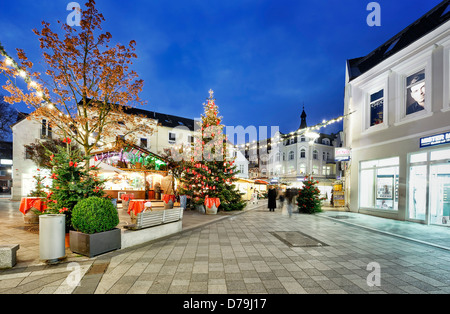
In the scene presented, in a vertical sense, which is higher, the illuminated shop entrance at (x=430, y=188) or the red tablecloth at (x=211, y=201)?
the illuminated shop entrance at (x=430, y=188)

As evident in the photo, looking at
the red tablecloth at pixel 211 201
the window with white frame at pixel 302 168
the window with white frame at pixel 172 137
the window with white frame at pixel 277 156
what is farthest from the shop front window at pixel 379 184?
the window with white frame at pixel 277 156

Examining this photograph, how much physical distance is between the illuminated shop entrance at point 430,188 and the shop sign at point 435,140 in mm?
410

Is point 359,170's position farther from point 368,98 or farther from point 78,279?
point 78,279

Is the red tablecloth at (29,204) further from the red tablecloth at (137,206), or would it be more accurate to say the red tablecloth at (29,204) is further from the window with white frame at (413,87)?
the window with white frame at (413,87)

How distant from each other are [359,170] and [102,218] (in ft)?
47.3

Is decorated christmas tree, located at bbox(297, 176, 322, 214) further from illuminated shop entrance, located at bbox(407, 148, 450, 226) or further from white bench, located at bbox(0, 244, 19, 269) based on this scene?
white bench, located at bbox(0, 244, 19, 269)

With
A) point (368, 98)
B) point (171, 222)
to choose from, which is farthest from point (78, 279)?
point (368, 98)

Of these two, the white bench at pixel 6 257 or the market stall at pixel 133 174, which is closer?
the white bench at pixel 6 257

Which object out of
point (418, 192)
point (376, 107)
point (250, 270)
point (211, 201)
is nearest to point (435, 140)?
point (418, 192)

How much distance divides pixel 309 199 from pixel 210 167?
6914 mm

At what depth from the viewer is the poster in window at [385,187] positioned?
477 inches

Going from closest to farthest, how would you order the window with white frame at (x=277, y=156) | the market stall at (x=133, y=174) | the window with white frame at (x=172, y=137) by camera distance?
the market stall at (x=133, y=174), the window with white frame at (x=172, y=137), the window with white frame at (x=277, y=156)

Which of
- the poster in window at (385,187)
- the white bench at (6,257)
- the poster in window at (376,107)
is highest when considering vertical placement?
the poster in window at (376,107)

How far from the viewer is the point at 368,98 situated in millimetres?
13859
